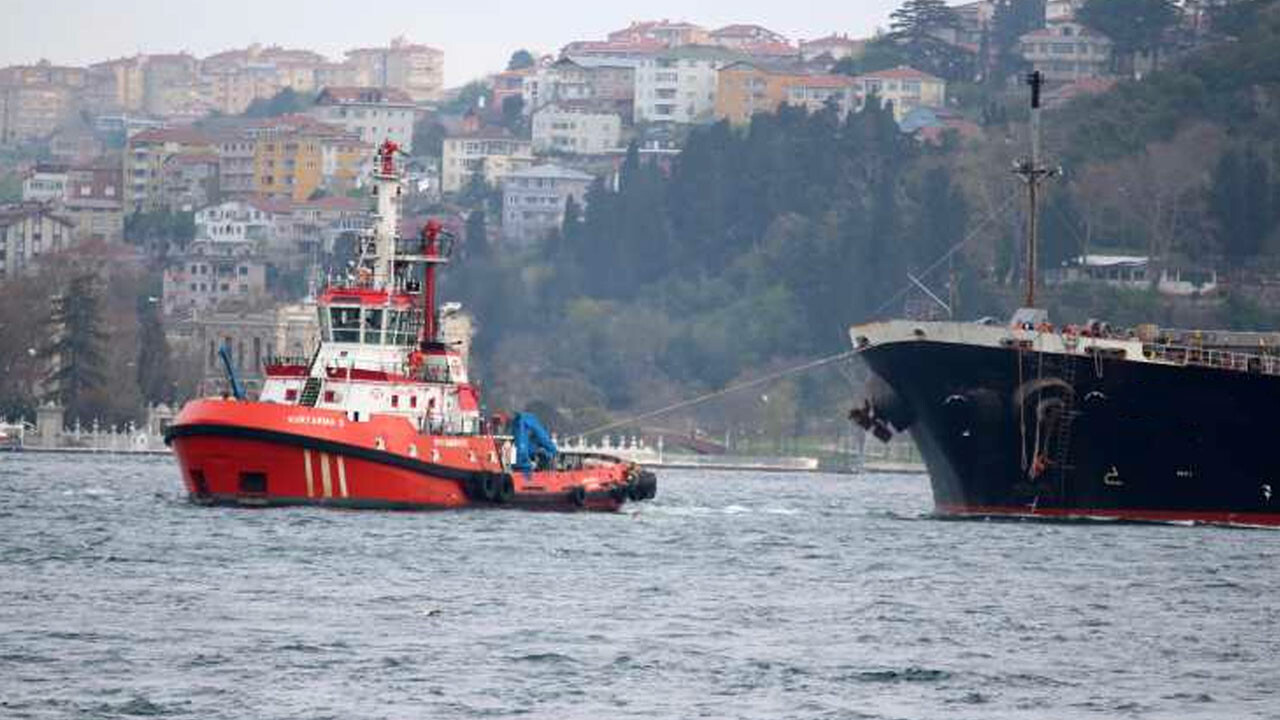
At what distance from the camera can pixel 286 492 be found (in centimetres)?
8619

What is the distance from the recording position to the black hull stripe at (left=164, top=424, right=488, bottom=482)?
278 feet

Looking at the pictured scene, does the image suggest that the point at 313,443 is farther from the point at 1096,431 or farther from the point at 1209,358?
the point at 1209,358

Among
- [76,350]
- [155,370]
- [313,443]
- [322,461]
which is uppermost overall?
[313,443]

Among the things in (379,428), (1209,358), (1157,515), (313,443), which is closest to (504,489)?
(379,428)

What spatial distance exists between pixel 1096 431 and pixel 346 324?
17.9 metres

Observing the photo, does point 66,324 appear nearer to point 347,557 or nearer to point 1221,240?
point 1221,240

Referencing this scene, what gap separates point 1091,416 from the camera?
88.2 metres

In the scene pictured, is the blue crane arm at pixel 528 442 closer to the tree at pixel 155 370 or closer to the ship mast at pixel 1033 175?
the ship mast at pixel 1033 175

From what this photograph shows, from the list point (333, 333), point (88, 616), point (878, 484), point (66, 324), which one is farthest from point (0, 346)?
point (88, 616)

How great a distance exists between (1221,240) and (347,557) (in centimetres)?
12724

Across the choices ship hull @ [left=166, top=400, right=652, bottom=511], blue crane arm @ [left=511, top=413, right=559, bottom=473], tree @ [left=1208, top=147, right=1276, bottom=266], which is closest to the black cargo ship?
blue crane arm @ [left=511, top=413, right=559, bottom=473]

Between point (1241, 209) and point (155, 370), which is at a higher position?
point (1241, 209)

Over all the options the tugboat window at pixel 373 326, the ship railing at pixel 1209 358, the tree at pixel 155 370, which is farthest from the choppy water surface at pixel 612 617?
the tree at pixel 155 370

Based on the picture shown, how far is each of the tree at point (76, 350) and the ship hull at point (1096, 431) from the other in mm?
90567
